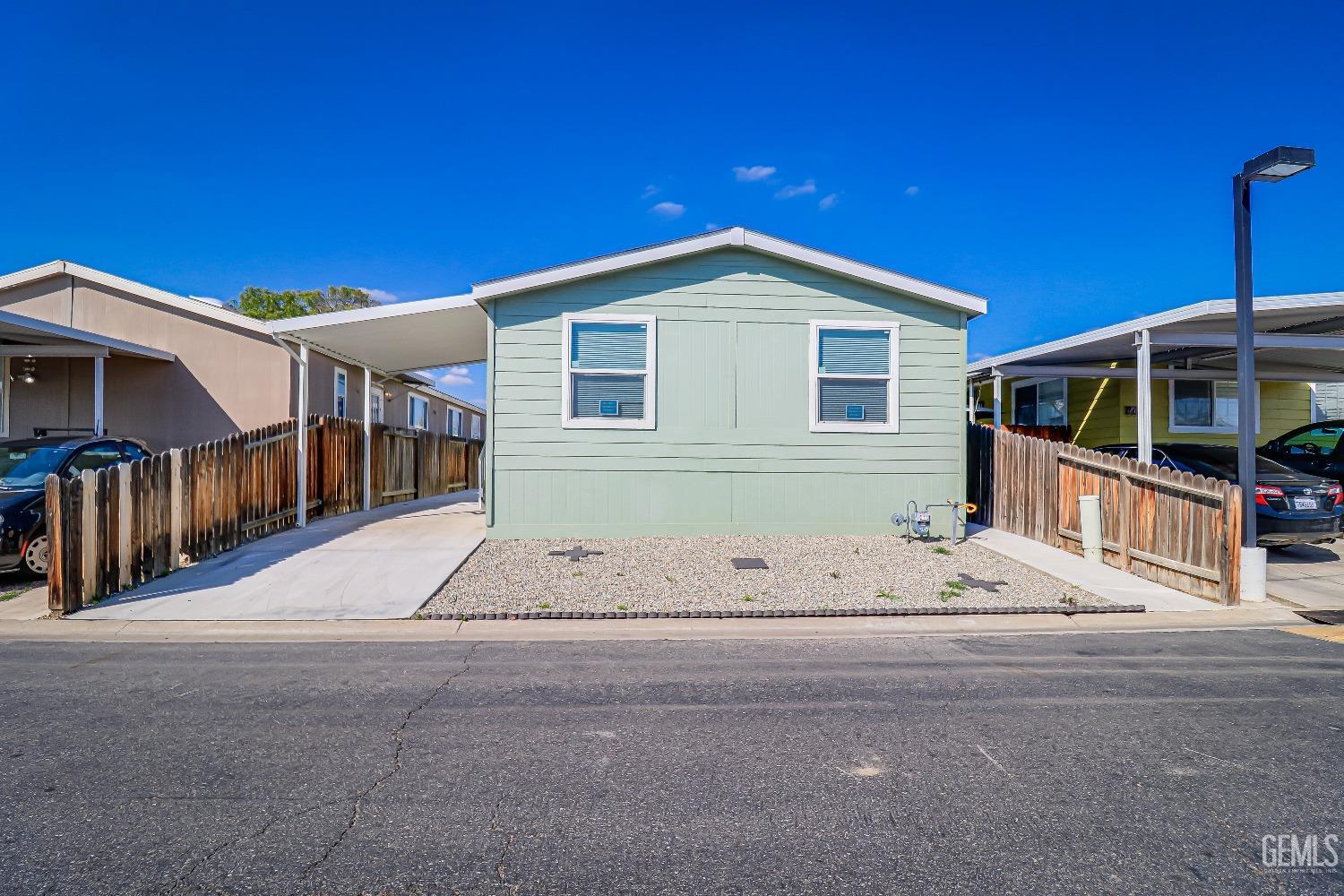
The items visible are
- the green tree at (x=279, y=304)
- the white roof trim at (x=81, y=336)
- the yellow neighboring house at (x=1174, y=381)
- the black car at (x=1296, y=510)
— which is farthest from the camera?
the green tree at (x=279, y=304)

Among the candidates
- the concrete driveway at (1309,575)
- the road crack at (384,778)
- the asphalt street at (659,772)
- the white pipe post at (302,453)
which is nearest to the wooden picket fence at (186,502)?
the white pipe post at (302,453)

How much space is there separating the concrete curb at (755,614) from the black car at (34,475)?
15.6 feet

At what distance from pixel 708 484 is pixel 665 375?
5.31 feet

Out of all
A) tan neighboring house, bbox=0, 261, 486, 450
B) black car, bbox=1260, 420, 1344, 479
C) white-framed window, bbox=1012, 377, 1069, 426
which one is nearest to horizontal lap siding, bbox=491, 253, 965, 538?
tan neighboring house, bbox=0, 261, 486, 450

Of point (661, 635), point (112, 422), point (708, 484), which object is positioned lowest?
point (661, 635)

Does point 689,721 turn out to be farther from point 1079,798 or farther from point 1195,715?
point 1195,715

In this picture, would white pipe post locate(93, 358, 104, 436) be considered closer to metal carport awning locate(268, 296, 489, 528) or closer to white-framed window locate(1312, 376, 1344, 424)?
metal carport awning locate(268, 296, 489, 528)

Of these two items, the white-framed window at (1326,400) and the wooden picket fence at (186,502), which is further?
the white-framed window at (1326,400)

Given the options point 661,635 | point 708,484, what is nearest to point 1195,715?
point 661,635

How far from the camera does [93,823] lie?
2.92 meters

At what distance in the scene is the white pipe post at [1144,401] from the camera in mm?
10469

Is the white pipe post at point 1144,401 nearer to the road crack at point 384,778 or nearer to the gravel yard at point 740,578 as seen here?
the gravel yard at point 740,578

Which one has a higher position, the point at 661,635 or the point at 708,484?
the point at 708,484

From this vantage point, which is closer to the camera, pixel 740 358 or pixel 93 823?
pixel 93 823
